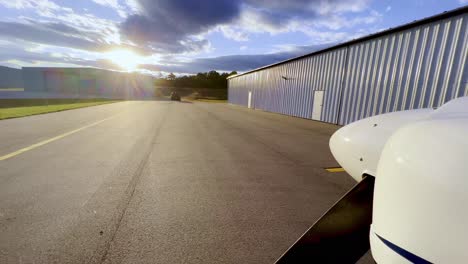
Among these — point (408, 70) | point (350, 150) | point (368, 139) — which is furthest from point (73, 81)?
point (368, 139)

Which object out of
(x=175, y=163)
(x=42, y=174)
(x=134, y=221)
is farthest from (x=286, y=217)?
(x=42, y=174)

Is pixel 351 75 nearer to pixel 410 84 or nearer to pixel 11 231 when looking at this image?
pixel 410 84

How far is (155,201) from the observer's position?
3209mm

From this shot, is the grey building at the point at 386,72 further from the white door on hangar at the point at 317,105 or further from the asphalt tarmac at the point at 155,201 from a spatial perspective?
the asphalt tarmac at the point at 155,201

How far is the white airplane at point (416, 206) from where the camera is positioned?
130 cm

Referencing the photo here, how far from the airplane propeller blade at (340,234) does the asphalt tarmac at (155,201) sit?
326 millimetres

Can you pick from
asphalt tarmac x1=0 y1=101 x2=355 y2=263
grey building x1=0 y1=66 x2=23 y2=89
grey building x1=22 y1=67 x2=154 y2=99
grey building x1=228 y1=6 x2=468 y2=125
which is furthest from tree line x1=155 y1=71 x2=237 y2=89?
asphalt tarmac x1=0 y1=101 x2=355 y2=263

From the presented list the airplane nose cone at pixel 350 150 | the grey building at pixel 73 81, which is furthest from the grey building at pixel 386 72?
the grey building at pixel 73 81

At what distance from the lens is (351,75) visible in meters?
12.1

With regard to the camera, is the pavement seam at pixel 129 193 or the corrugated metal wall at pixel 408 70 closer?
the pavement seam at pixel 129 193

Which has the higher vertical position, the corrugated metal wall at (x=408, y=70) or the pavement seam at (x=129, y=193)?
the corrugated metal wall at (x=408, y=70)

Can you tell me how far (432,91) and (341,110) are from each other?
4577mm

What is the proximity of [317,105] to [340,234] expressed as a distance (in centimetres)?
1368

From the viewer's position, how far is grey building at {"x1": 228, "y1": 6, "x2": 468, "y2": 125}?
7906mm
